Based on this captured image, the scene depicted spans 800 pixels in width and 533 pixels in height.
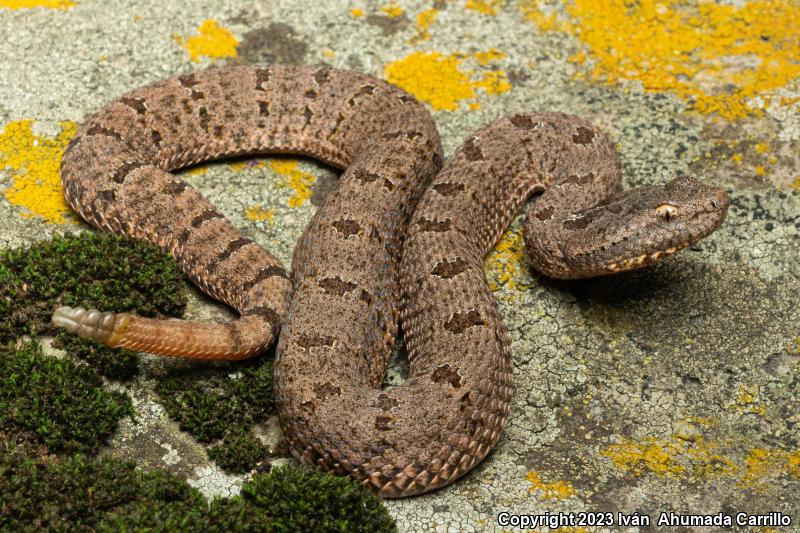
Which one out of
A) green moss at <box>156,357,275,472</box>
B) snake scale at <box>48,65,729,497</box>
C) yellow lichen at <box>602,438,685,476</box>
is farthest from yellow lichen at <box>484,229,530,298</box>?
green moss at <box>156,357,275,472</box>

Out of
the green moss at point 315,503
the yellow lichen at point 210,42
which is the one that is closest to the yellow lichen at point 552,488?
the green moss at point 315,503

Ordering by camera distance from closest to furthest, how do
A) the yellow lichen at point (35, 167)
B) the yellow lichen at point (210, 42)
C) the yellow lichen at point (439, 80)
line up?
the yellow lichen at point (35, 167) → the yellow lichen at point (439, 80) → the yellow lichen at point (210, 42)

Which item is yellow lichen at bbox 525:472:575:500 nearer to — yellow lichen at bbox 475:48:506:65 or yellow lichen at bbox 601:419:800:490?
yellow lichen at bbox 601:419:800:490

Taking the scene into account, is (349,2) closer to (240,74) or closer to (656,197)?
(240,74)

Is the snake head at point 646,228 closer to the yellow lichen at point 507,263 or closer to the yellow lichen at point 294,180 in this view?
the yellow lichen at point 507,263

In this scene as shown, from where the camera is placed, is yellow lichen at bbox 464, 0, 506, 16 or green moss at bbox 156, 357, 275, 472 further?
yellow lichen at bbox 464, 0, 506, 16

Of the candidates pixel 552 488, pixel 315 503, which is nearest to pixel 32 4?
pixel 315 503

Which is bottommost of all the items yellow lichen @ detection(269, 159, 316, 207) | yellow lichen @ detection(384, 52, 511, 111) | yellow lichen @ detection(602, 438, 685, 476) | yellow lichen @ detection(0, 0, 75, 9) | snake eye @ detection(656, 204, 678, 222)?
yellow lichen @ detection(602, 438, 685, 476)

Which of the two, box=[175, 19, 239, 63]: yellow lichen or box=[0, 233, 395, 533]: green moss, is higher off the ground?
box=[175, 19, 239, 63]: yellow lichen
